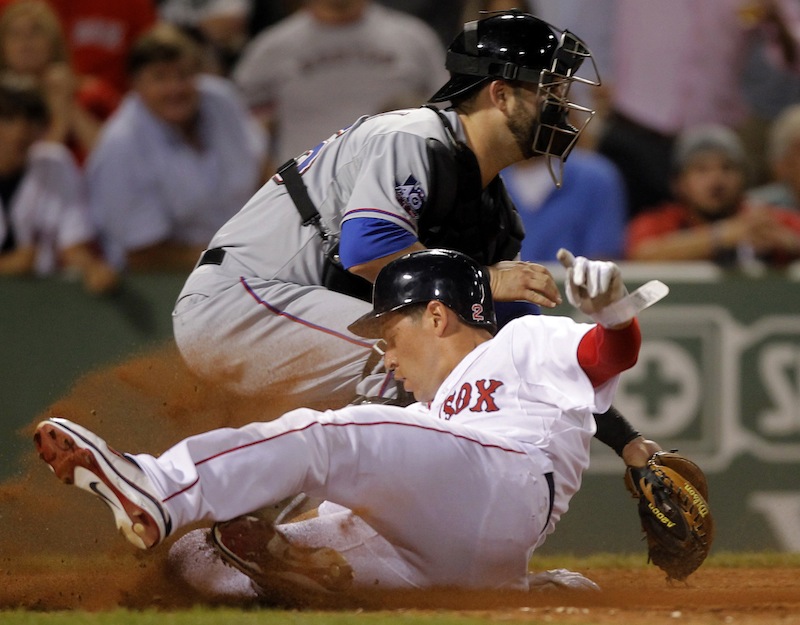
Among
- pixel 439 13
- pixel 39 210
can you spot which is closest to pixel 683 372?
pixel 439 13

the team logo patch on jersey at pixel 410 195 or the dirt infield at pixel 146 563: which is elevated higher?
the team logo patch on jersey at pixel 410 195

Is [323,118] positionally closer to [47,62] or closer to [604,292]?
[47,62]

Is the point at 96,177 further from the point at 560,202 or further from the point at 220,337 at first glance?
the point at 220,337

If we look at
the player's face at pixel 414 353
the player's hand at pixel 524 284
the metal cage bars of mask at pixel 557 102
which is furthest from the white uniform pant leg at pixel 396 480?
the metal cage bars of mask at pixel 557 102

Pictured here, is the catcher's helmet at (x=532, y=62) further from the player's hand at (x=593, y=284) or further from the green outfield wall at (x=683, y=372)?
the green outfield wall at (x=683, y=372)

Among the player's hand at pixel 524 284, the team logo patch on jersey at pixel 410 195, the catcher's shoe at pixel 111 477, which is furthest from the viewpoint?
the team logo patch on jersey at pixel 410 195

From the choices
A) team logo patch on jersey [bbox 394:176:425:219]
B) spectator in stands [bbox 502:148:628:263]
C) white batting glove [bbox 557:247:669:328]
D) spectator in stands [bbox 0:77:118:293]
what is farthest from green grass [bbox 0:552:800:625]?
spectator in stands [bbox 502:148:628:263]

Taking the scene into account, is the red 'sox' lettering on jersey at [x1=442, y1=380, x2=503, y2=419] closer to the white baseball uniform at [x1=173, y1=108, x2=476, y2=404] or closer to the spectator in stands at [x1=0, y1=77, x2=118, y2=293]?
the white baseball uniform at [x1=173, y1=108, x2=476, y2=404]
